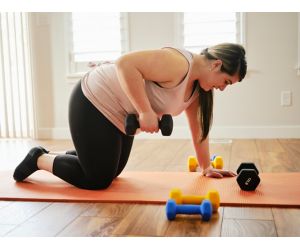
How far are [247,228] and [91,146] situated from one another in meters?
0.73

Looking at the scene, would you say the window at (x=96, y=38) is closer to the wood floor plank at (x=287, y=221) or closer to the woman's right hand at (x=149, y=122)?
the woman's right hand at (x=149, y=122)

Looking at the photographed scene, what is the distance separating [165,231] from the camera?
3.92 ft

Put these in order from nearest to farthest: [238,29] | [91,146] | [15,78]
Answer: [91,146]
[238,29]
[15,78]

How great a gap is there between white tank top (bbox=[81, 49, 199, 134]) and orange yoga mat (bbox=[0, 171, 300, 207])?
29 cm

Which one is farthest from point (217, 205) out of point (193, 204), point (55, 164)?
point (55, 164)

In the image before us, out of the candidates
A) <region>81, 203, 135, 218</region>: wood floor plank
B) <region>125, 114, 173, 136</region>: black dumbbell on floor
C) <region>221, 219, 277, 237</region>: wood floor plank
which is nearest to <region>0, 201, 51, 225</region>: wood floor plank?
<region>81, 203, 135, 218</region>: wood floor plank

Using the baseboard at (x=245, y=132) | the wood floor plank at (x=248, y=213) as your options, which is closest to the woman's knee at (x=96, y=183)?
the wood floor plank at (x=248, y=213)

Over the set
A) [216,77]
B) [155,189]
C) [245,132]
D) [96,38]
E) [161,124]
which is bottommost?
[245,132]

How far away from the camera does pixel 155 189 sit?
1688 millimetres

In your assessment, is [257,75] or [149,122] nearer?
[149,122]

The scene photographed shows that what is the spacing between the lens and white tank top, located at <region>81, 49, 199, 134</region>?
5.23 feet

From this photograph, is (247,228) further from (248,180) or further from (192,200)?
(248,180)

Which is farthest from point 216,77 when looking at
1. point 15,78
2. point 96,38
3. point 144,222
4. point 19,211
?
point 15,78

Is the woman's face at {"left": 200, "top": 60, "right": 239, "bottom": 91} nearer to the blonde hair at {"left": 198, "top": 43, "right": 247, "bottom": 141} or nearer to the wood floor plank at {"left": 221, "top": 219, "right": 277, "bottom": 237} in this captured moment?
the blonde hair at {"left": 198, "top": 43, "right": 247, "bottom": 141}
